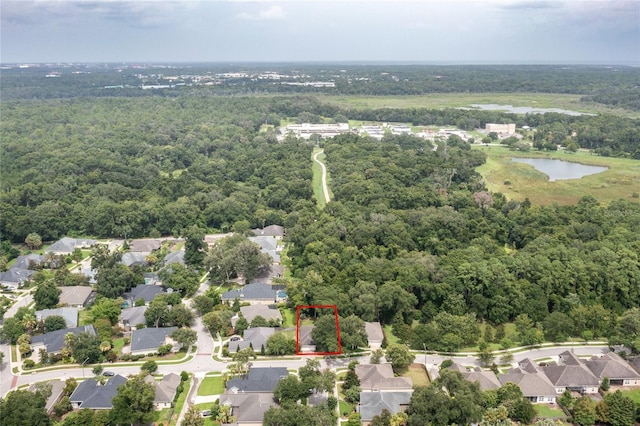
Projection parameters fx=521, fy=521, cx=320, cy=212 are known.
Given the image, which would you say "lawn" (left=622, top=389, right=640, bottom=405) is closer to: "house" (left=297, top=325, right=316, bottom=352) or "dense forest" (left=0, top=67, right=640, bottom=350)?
"dense forest" (left=0, top=67, right=640, bottom=350)

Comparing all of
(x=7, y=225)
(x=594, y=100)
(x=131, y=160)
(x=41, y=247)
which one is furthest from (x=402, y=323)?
(x=594, y=100)

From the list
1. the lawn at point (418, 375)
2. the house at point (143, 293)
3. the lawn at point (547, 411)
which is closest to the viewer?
the lawn at point (547, 411)

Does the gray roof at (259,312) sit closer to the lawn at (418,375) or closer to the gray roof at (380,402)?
the lawn at (418,375)

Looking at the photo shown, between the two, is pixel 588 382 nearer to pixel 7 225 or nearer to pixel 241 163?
pixel 7 225

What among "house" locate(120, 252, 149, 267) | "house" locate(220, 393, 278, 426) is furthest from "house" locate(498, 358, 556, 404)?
"house" locate(120, 252, 149, 267)

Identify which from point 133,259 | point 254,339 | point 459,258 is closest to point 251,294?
point 254,339

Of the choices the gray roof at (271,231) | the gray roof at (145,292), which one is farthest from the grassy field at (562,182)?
the gray roof at (145,292)
